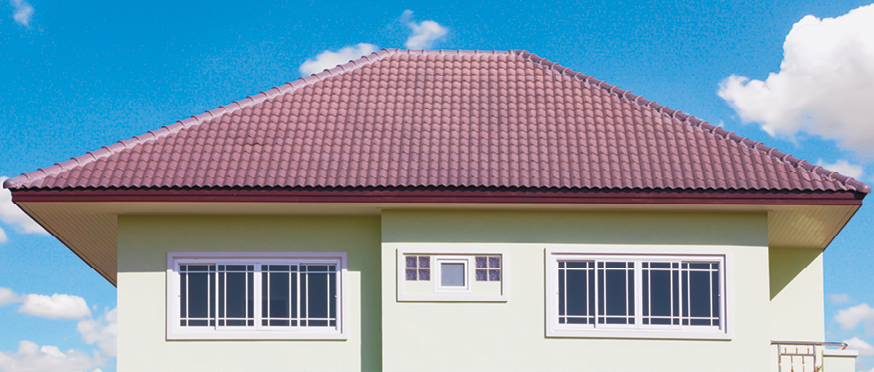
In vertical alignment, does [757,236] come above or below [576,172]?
below

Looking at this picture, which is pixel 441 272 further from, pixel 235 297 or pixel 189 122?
pixel 189 122

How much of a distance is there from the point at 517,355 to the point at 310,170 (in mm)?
3837

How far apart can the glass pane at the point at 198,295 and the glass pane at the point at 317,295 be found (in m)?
1.50

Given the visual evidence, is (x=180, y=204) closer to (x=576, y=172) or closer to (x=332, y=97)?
(x=332, y=97)

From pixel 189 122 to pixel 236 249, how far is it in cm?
228

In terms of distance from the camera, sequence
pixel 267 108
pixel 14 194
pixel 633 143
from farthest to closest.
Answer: pixel 267 108 → pixel 633 143 → pixel 14 194

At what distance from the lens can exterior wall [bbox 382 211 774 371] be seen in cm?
1105

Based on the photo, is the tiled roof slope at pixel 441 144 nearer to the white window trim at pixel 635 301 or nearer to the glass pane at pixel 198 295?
the white window trim at pixel 635 301

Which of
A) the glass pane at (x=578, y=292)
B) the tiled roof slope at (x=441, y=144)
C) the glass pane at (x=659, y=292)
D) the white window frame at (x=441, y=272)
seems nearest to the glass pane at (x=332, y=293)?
the white window frame at (x=441, y=272)

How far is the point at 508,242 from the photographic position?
442 inches

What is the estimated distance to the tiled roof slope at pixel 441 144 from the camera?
10773mm

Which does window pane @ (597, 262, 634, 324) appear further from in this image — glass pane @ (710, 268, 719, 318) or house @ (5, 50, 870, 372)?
glass pane @ (710, 268, 719, 318)

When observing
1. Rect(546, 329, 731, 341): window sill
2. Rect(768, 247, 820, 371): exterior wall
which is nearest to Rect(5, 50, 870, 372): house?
Rect(546, 329, 731, 341): window sill

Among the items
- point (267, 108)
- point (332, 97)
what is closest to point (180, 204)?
point (267, 108)
